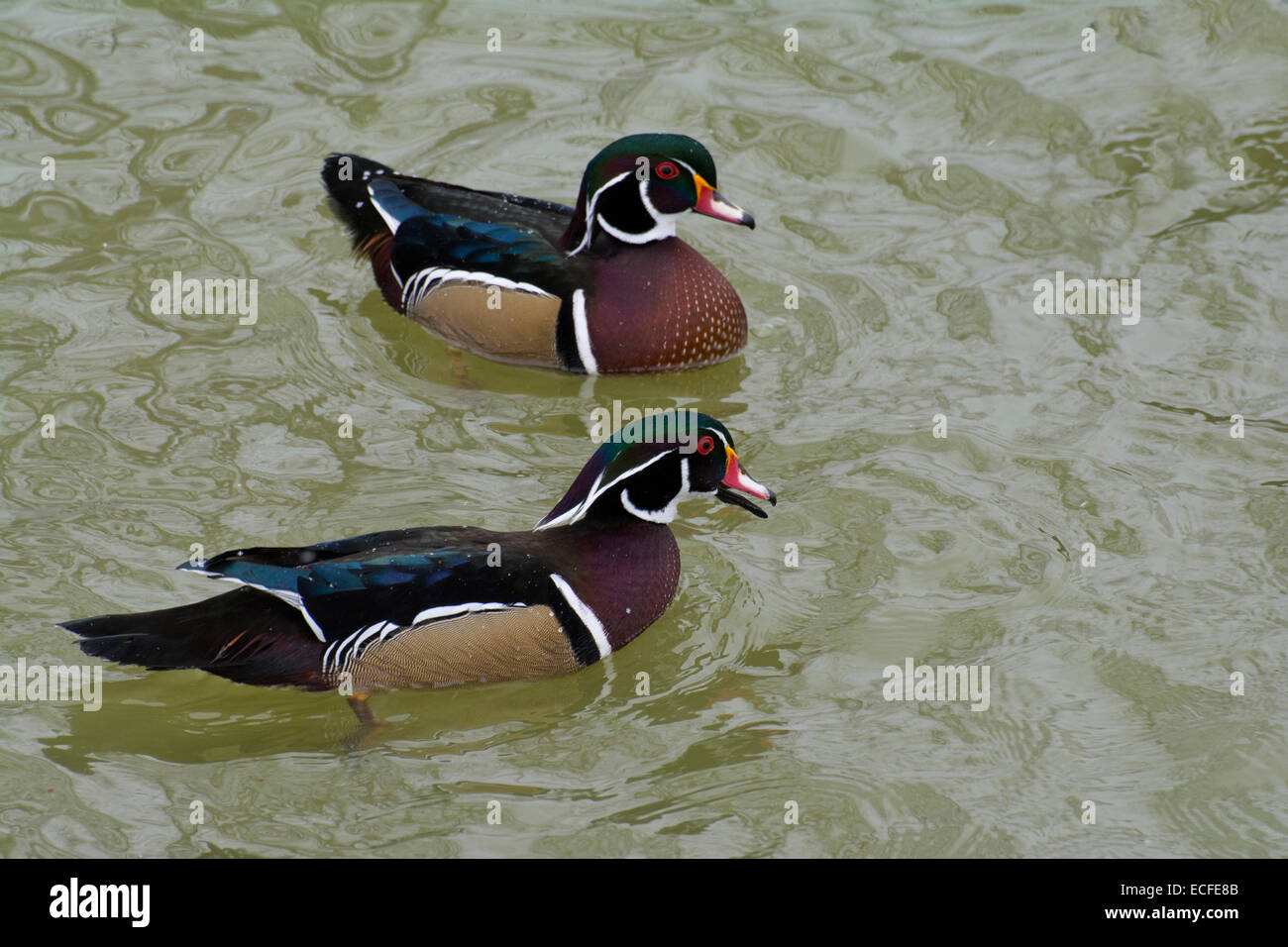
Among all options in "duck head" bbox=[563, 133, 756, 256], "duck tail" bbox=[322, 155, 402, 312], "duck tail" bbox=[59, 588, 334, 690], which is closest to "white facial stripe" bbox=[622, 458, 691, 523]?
"duck tail" bbox=[59, 588, 334, 690]

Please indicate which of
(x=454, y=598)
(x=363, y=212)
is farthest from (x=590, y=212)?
(x=454, y=598)

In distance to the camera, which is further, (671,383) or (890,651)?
(671,383)

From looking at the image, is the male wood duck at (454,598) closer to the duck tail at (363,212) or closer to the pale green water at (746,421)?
the pale green water at (746,421)

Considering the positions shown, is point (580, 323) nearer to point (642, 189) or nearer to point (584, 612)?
point (642, 189)

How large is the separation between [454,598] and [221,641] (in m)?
0.89

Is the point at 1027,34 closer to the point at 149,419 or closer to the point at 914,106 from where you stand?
the point at 914,106

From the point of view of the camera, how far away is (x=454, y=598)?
277 inches

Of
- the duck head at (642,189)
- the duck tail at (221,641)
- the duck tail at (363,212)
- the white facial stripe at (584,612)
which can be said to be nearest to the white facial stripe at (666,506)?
the white facial stripe at (584,612)

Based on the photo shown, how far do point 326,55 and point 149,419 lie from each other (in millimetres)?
3764

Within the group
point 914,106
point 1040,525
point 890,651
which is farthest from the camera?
point 914,106

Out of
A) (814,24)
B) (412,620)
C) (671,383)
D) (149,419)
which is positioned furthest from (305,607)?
(814,24)

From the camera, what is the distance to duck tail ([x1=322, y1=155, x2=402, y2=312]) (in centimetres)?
979

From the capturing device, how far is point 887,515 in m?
8.35

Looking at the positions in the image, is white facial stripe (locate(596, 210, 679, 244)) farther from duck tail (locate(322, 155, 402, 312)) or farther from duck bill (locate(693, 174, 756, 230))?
duck tail (locate(322, 155, 402, 312))
